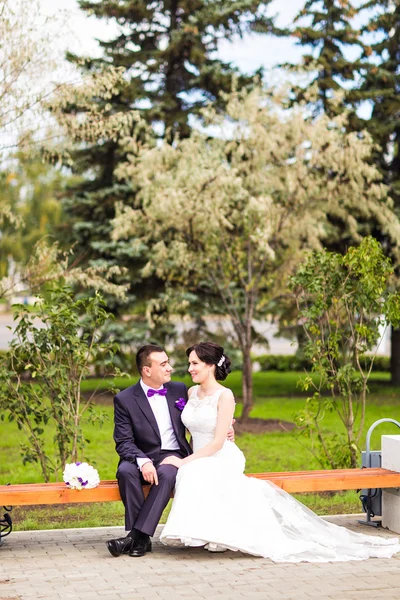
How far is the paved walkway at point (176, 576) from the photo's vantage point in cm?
541

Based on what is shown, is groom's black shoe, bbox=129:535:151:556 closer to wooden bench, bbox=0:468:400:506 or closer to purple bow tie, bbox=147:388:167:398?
wooden bench, bbox=0:468:400:506

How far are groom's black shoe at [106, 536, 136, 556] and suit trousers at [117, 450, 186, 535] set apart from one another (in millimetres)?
81

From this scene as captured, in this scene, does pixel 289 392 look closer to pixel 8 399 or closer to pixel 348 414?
pixel 348 414

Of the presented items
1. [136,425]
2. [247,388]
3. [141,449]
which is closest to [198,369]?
[136,425]

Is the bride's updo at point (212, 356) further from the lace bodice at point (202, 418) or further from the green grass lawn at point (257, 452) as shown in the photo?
the green grass lawn at point (257, 452)

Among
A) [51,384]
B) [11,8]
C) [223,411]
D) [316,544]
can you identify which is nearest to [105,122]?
[11,8]

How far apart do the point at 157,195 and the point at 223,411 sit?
829cm

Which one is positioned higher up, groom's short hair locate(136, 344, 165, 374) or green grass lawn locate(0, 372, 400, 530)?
groom's short hair locate(136, 344, 165, 374)

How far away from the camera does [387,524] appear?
7301 mm

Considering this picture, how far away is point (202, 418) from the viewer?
673 centimetres

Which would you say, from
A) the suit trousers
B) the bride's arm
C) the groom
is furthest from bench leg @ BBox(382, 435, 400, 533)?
the suit trousers

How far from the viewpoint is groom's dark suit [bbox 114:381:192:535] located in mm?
6445

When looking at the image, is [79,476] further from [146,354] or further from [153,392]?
[146,354]

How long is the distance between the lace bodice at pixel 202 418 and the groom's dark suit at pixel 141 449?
0.13 meters
